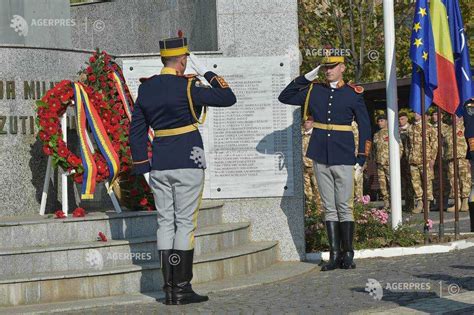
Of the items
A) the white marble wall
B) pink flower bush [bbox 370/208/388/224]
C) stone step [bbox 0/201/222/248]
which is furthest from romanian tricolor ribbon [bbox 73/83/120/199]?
pink flower bush [bbox 370/208/388/224]

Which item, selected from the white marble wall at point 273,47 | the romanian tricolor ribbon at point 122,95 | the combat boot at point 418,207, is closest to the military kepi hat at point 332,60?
the white marble wall at point 273,47

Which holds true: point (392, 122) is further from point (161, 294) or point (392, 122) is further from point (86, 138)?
point (161, 294)

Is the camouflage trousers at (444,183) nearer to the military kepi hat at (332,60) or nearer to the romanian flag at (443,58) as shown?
the romanian flag at (443,58)

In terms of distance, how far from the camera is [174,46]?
1019cm

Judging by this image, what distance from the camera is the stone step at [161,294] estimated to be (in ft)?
32.5

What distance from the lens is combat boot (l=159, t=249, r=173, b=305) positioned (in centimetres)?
1004

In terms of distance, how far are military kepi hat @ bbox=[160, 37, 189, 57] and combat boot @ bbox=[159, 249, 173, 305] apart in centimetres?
165

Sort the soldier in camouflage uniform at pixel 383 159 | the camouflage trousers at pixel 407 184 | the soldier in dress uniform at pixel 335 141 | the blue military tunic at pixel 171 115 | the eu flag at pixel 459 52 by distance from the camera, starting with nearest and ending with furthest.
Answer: the blue military tunic at pixel 171 115, the soldier in dress uniform at pixel 335 141, the eu flag at pixel 459 52, the camouflage trousers at pixel 407 184, the soldier in camouflage uniform at pixel 383 159

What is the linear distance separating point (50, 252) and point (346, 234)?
10.3 ft

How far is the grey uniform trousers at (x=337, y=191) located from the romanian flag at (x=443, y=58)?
7.78 feet

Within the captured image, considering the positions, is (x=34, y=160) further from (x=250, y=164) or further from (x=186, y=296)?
(x=186, y=296)

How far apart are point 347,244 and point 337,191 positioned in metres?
0.54

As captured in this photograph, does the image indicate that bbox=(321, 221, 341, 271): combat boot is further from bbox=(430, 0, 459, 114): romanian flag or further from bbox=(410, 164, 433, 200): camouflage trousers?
bbox=(410, 164, 433, 200): camouflage trousers

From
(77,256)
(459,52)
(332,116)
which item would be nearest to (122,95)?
(332,116)
